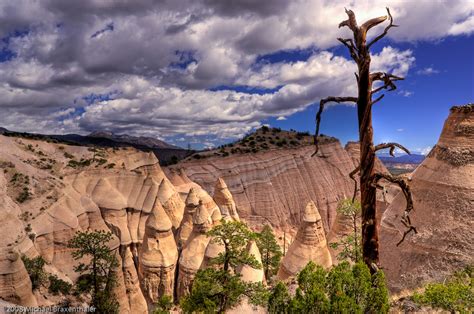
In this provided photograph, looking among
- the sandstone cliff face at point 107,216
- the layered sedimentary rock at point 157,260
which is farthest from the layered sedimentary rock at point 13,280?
the layered sedimentary rock at point 157,260

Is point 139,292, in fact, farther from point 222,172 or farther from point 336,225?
point 222,172

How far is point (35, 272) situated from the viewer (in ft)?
72.4

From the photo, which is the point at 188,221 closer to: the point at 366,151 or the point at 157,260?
the point at 157,260

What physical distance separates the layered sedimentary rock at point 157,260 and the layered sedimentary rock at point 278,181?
1810 cm

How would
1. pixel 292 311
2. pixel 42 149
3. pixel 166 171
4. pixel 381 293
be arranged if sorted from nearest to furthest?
1. pixel 381 293
2. pixel 292 311
3. pixel 42 149
4. pixel 166 171

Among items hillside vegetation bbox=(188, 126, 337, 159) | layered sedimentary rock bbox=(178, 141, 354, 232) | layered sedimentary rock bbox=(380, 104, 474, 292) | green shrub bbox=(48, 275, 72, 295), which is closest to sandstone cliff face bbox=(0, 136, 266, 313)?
green shrub bbox=(48, 275, 72, 295)

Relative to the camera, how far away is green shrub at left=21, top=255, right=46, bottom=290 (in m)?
21.9

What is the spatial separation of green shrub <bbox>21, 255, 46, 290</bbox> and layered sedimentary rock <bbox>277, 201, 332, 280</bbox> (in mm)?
15890

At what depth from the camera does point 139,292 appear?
987 inches

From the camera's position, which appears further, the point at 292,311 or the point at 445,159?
the point at 445,159

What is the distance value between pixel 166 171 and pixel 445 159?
38.3 m

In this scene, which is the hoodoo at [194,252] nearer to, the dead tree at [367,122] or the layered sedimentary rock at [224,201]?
the layered sedimentary rock at [224,201]

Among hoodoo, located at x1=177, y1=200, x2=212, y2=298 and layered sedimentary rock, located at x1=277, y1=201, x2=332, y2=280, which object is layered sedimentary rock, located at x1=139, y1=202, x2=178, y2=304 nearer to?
hoodoo, located at x1=177, y1=200, x2=212, y2=298

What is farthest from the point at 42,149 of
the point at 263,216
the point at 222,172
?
the point at 263,216
